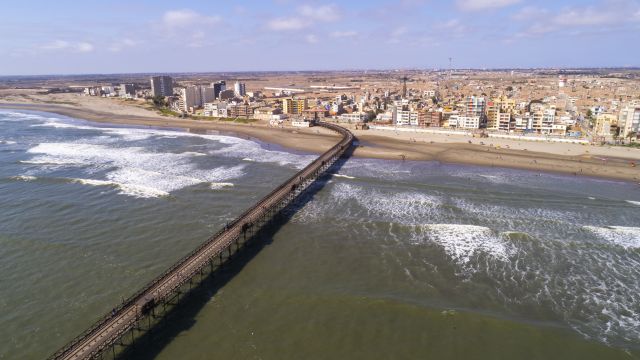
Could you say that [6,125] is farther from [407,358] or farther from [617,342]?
[617,342]

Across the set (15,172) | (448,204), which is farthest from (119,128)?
(448,204)

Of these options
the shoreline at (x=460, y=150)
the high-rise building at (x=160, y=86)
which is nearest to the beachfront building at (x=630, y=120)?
the shoreline at (x=460, y=150)

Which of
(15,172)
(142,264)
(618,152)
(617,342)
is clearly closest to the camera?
(617,342)

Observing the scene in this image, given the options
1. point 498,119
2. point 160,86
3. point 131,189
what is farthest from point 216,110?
point 160,86

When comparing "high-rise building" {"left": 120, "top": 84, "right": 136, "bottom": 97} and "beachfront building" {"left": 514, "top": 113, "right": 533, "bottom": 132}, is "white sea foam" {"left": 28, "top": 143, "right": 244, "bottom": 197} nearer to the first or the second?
"beachfront building" {"left": 514, "top": 113, "right": 533, "bottom": 132}

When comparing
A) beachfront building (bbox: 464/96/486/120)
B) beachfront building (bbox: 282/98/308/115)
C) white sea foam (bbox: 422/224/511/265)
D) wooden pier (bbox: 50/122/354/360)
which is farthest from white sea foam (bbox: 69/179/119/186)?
beachfront building (bbox: 464/96/486/120)

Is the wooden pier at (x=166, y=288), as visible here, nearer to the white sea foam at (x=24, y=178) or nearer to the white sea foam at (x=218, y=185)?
the white sea foam at (x=218, y=185)

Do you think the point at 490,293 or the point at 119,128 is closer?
the point at 490,293
